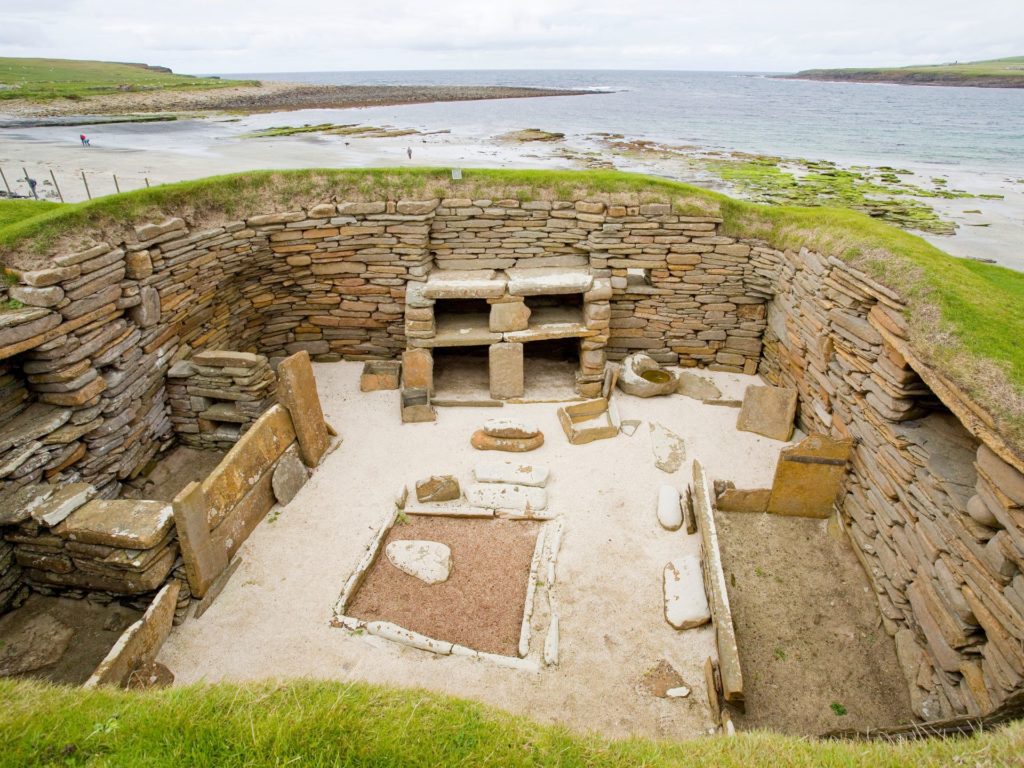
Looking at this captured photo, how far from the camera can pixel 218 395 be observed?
7902 millimetres

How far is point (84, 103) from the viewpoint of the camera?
153 ft

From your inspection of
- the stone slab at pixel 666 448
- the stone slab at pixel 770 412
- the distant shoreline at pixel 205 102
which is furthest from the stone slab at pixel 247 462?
the distant shoreline at pixel 205 102

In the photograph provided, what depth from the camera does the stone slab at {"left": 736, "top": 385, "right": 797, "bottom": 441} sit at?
26.8 ft

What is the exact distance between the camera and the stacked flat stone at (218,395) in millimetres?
7809

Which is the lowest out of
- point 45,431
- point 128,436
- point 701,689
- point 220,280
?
point 701,689

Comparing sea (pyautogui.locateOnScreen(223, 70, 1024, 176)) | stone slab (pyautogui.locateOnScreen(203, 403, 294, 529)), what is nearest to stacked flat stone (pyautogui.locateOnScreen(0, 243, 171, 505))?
stone slab (pyautogui.locateOnScreen(203, 403, 294, 529))

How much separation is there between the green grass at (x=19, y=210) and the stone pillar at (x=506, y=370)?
6615mm

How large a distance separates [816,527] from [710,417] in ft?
7.78

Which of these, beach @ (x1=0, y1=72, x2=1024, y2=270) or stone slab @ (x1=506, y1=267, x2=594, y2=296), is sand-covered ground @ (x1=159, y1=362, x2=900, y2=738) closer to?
stone slab @ (x1=506, y1=267, x2=594, y2=296)

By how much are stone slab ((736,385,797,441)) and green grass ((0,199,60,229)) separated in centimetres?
1030

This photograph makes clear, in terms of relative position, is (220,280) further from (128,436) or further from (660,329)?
(660,329)

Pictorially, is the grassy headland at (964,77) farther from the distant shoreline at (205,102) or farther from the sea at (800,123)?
the distant shoreline at (205,102)

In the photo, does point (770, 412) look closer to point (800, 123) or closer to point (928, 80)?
point (800, 123)

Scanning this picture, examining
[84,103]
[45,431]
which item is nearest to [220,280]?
[45,431]
